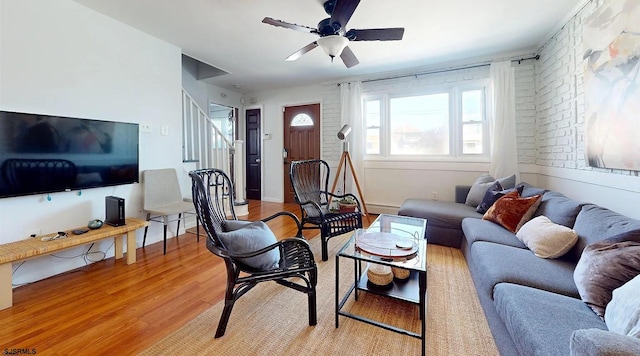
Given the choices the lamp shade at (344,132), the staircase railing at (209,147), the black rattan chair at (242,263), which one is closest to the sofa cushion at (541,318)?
the black rattan chair at (242,263)

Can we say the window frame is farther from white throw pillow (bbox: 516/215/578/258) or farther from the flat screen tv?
the flat screen tv

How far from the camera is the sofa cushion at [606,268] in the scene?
112 centimetres

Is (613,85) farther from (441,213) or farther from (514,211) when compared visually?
(441,213)

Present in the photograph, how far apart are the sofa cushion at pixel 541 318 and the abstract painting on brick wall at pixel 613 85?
1.25 meters

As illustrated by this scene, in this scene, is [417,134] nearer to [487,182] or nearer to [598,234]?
[487,182]

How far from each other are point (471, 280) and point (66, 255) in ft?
12.1

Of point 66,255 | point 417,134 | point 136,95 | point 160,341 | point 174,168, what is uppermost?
point 136,95

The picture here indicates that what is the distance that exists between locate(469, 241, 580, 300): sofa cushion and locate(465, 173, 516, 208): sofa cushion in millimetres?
1410

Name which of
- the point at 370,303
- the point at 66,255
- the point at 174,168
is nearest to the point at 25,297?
the point at 66,255

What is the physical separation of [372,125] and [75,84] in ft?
12.8

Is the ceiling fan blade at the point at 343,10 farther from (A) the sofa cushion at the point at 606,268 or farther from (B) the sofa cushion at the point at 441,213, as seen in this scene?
(B) the sofa cushion at the point at 441,213

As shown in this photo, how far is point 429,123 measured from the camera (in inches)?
164

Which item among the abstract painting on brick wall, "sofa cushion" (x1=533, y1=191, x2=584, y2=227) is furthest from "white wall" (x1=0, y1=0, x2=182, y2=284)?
the abstract painting on brick wall

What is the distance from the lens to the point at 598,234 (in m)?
1.48
